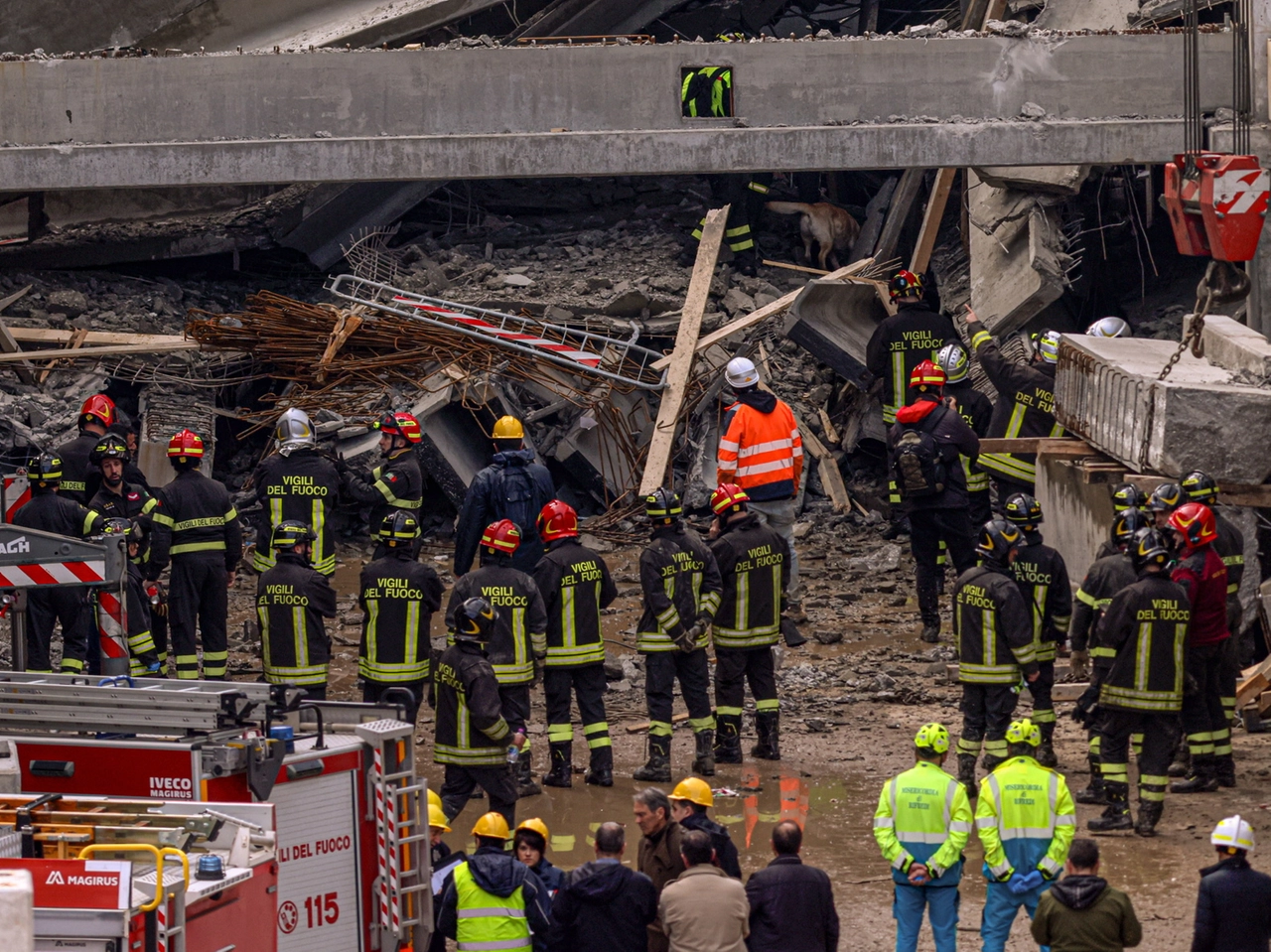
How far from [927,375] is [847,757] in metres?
3.31

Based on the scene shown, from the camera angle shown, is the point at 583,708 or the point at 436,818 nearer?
the point at 436,818

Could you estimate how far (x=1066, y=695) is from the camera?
11.2 meters

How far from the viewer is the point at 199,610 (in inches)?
473

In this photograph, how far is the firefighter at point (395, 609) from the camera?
1018cm

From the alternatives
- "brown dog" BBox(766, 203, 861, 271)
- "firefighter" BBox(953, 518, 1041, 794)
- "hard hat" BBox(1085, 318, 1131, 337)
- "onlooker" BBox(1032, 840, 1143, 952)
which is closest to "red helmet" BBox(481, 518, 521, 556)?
"firefighter" BBox(953, 518, 1041, 794)

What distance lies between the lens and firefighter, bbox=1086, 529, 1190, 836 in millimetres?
9461

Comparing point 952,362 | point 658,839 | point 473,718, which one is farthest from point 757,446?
point 658,839

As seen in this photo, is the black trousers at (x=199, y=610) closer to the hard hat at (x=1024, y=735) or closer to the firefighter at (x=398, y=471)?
the firefighter at (x=398, y=471)

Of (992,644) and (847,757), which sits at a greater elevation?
(992,644)

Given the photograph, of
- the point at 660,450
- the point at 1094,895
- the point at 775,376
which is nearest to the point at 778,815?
the point at 1094,895

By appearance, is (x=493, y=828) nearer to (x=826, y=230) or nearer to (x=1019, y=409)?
(x=1019, y=409)

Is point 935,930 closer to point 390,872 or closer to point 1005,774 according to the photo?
point 1005,774

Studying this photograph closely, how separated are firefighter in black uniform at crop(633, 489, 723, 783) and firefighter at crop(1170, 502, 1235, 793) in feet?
8.78

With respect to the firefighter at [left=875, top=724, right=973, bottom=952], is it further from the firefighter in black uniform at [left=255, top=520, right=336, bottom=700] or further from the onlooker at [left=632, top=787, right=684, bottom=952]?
the firefighter in black uniform at [left=255, top=520, right=336, bottom=700]
